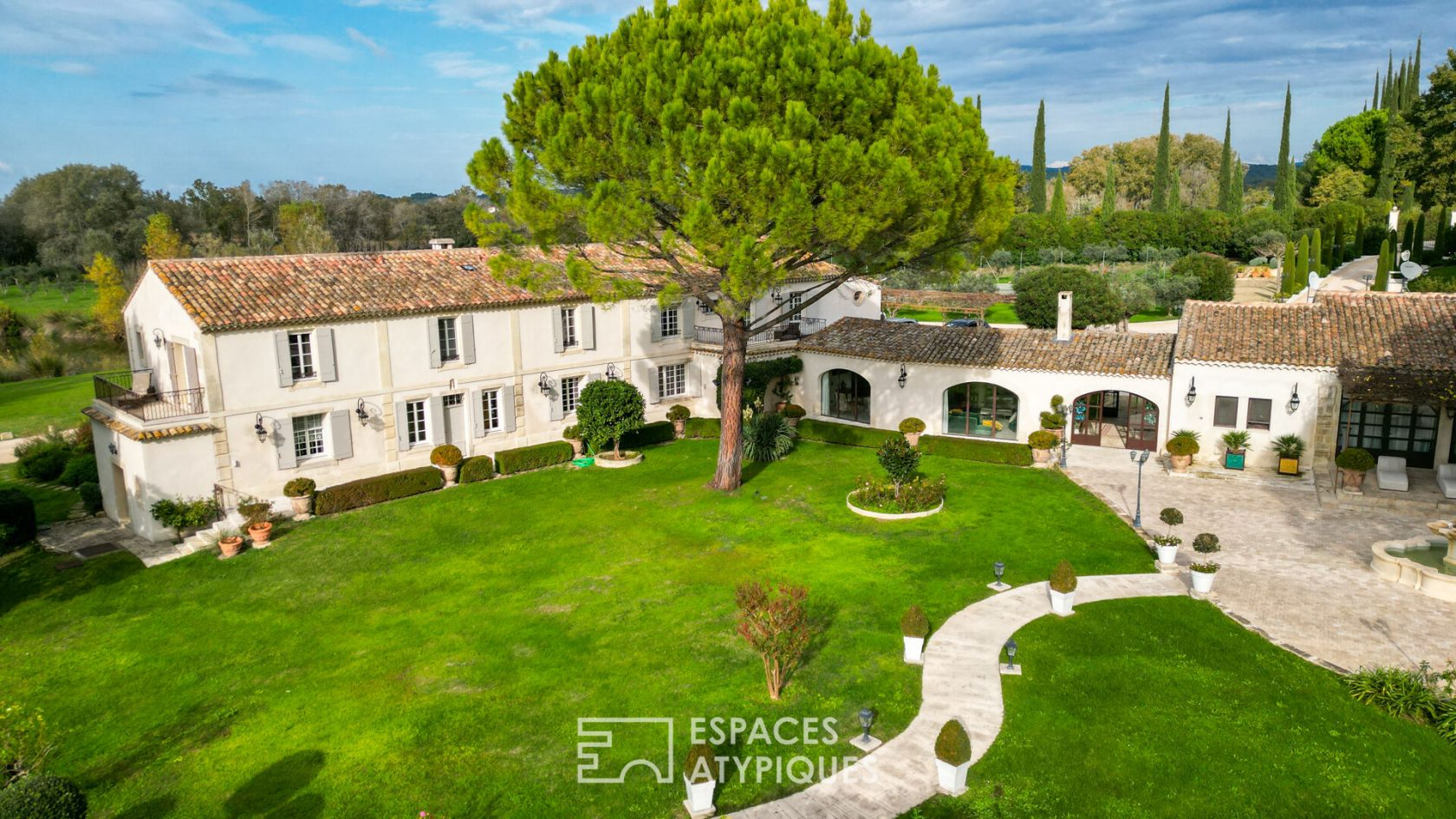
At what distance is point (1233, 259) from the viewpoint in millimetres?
75188

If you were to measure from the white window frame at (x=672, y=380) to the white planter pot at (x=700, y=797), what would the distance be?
22506 millimetres

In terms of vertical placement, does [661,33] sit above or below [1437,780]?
above

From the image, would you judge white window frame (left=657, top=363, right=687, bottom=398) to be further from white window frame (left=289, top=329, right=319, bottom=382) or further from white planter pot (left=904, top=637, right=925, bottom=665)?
white planter pot (left=904, top=637, right=925, bottom=665)

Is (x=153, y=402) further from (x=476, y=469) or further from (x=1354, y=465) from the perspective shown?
(x=1354, y=465)

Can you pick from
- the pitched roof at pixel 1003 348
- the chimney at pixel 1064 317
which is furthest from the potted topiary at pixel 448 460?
the chimney at pixel 1064 317

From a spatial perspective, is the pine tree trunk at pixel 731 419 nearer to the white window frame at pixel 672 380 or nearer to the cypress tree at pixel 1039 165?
the white window frame at pixel 672 380

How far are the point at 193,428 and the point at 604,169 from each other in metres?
12.3

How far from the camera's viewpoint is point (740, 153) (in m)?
20.2

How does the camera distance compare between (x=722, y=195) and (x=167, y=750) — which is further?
(x=722, y=195)

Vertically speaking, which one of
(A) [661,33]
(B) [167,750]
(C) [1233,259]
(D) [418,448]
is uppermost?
(A) [661,33]

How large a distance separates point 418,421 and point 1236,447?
23.9 metres

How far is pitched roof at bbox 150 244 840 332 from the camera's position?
2386cm

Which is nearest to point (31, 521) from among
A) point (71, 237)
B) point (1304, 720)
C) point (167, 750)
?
point (167, 750)

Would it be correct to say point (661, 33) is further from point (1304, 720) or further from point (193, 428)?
point (1304, 720)
